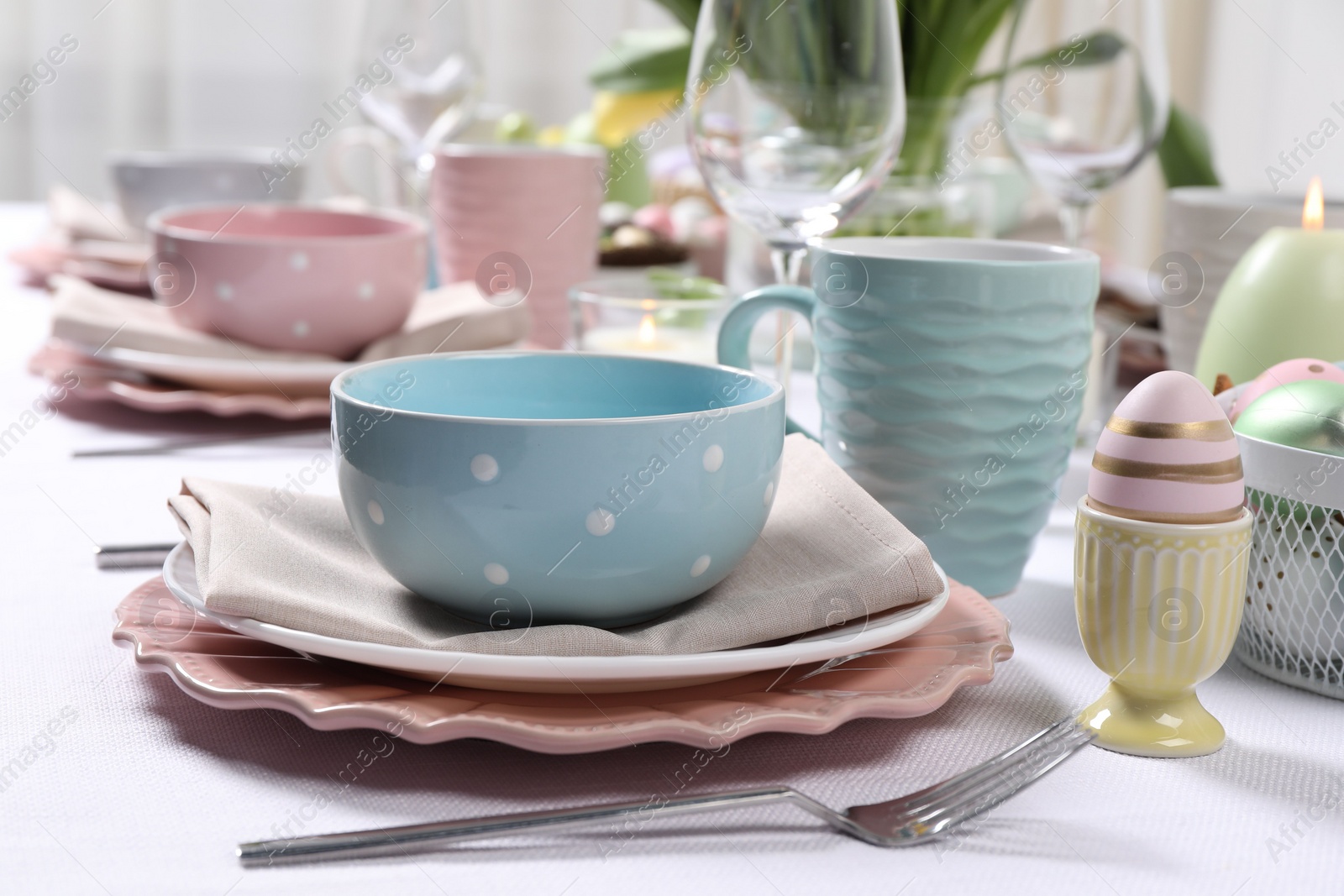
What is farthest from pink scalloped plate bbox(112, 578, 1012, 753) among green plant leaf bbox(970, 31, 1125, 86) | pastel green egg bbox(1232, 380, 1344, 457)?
green plant leaf bbox(970, 31, 1125, 86)

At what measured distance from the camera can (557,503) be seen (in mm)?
355

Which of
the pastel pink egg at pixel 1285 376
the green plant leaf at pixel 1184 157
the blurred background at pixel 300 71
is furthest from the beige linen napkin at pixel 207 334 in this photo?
the blurred background at pixel 300 71

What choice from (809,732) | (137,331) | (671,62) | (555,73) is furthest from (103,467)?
(555,73)

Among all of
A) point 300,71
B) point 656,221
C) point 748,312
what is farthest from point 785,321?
point 300,71

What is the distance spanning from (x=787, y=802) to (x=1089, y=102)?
2.30ft

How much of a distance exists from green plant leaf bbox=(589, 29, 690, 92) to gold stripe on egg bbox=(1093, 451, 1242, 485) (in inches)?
34.5

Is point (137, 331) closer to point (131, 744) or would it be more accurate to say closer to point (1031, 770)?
point (131, 744)

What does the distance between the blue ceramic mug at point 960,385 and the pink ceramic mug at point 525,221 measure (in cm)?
43

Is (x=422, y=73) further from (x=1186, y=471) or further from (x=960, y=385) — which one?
(x=1186, y=471)

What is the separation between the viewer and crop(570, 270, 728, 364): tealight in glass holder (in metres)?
0.72

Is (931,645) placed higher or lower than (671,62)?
lower

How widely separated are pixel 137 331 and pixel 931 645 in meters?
0.50

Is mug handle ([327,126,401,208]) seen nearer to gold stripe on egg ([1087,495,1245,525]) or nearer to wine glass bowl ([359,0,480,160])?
wine glass bowl ([359,0,480,160])

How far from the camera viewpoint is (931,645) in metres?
0.39
